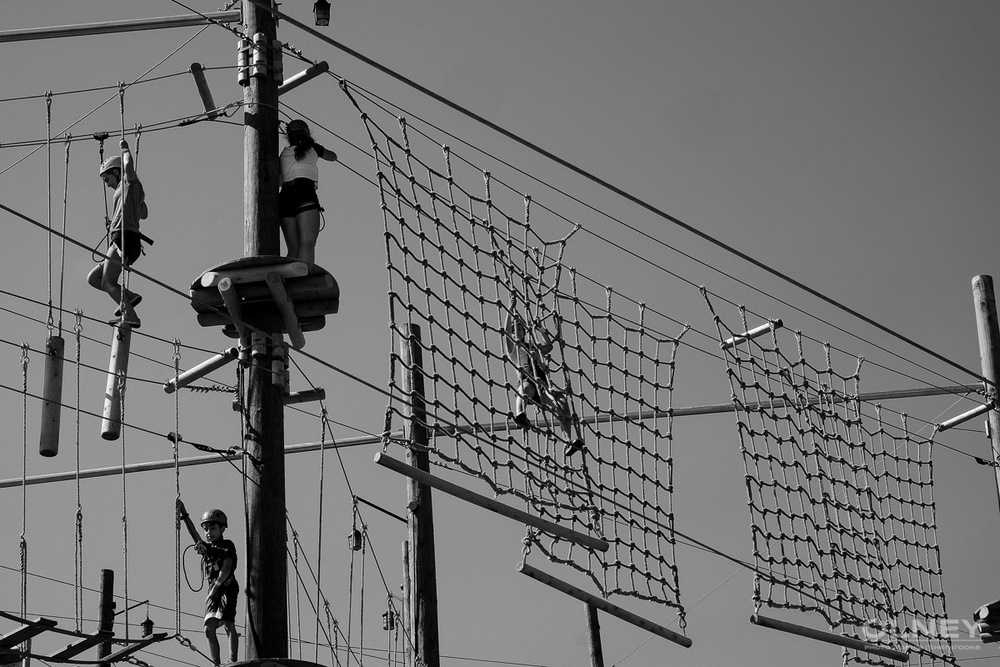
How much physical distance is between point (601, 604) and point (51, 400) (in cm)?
306

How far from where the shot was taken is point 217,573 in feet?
28.2

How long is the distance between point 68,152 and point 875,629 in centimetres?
563

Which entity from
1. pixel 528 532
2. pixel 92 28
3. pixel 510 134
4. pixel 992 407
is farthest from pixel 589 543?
pixel 992 407

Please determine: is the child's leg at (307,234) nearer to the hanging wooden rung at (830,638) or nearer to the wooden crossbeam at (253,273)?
the wooden crossbeam at (253,273)

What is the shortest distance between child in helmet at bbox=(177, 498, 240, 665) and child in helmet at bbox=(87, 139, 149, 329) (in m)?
1.15

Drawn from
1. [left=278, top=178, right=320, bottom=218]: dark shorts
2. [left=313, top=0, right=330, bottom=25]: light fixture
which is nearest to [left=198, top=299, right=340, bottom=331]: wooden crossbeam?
[left=278, top=178, right=320, bottom=218]: dark shorts

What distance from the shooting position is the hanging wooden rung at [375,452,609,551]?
664 centimetres

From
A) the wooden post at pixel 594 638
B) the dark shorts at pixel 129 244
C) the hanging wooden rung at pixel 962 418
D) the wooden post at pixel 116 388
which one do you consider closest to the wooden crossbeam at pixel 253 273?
the wooden post at pixel 116 388

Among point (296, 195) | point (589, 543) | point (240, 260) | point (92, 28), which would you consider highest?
point (92, 28)

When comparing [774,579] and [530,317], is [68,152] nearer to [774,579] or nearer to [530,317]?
[530,317]

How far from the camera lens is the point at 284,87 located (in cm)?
846

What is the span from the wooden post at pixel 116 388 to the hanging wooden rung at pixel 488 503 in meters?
2.08

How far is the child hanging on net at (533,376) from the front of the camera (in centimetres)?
816

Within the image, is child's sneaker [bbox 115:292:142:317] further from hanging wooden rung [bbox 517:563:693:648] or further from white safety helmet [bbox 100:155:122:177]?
hanging wooden rung [bbox 517:563:693:648]
